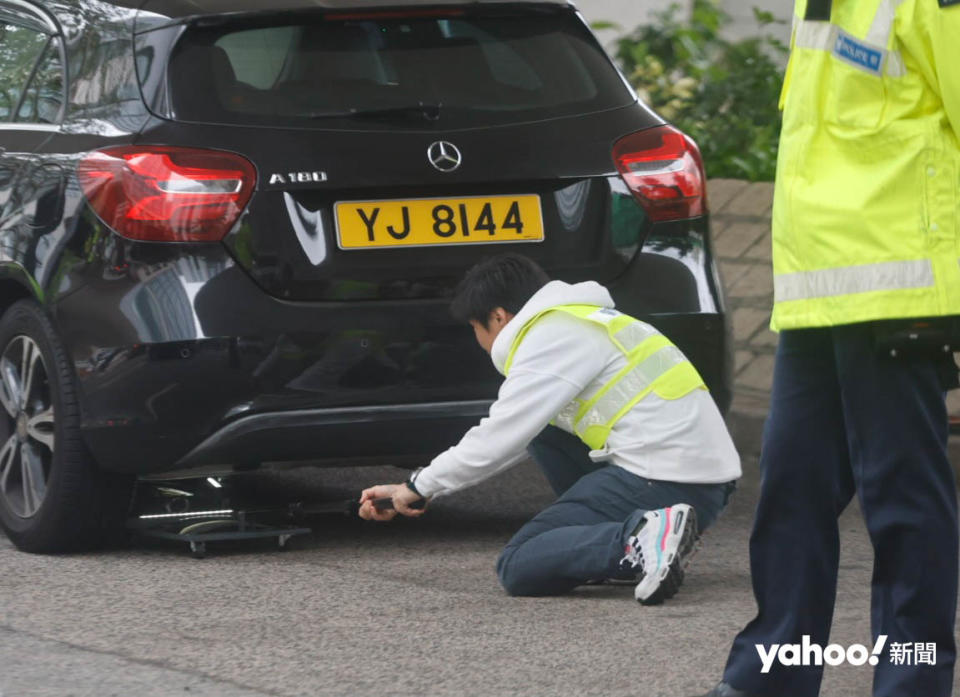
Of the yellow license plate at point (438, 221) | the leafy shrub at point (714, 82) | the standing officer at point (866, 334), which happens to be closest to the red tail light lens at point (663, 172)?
the yellow license plate at point (438, 221)

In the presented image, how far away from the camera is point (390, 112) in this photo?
5832 mm

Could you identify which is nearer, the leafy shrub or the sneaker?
the sneaker

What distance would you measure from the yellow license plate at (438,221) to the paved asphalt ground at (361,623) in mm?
885

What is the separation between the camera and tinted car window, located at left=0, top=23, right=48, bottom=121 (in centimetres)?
634

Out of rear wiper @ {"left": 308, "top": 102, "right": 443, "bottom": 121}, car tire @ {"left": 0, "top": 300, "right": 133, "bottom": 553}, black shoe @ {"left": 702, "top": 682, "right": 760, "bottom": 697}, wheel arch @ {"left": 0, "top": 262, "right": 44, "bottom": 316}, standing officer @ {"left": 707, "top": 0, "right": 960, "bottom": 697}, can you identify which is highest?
standing officer @ {"left": 707, "top": 0, "right": 960, "bottom": 697}

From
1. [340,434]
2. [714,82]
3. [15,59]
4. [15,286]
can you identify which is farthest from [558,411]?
[714,82]

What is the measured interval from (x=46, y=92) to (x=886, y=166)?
3.22 meters

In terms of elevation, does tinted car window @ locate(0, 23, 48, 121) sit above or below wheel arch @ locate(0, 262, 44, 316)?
above

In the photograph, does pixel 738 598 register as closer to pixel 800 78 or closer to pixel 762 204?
pixel 800 78

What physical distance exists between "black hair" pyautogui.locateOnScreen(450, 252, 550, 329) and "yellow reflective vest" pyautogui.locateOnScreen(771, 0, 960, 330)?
173 cm

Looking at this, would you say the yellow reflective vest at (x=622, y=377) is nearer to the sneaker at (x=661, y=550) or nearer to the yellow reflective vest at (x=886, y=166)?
the sneaker at (x=661, y=550)

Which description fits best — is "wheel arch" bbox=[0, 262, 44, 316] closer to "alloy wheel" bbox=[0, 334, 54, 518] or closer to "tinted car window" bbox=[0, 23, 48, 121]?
"alloy wheel" bbox=[0, 334, 54, 518]

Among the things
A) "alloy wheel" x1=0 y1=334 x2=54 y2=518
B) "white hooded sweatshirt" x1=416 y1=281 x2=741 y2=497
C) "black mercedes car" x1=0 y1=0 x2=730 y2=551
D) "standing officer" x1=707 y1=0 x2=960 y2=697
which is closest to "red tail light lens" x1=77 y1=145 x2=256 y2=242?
"black mercedes car" x1=0 y1=0 x2=730 y2=551

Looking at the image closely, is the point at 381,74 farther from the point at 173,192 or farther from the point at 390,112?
the point at 173,192
